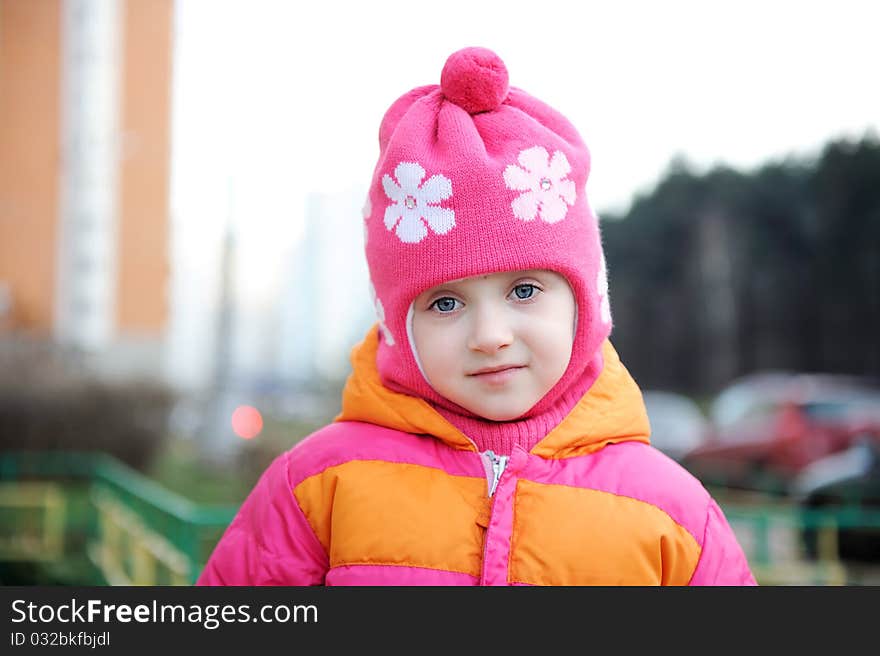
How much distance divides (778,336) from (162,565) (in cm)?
405

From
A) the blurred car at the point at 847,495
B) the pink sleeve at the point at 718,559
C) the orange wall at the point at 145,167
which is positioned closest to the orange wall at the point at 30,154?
the orange wall at the point at 145,167

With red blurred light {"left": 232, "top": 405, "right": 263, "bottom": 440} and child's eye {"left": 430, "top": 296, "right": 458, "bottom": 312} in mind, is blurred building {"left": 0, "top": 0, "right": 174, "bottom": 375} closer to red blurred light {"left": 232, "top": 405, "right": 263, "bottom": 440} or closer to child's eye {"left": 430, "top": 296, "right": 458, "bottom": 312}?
red blurred light {"left": 232, "top": 405, "right": 263, "bottom": 440}

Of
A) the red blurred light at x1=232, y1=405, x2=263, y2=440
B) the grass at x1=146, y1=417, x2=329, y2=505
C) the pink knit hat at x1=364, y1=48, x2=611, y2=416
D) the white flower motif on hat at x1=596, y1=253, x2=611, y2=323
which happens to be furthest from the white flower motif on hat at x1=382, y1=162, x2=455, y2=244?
the red blurred light at x1=232, y1=405, x2=263, y2=440

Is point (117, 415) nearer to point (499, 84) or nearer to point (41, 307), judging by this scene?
point (41, 307)

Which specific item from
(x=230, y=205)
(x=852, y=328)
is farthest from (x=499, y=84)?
(x=230, y=205)

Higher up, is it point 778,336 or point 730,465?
point 778,336

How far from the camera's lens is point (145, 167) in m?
8.25

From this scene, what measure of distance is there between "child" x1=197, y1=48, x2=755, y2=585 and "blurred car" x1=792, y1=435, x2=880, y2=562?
357 centimetres

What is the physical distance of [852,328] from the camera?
5.55m

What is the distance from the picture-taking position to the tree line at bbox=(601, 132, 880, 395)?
545 cm

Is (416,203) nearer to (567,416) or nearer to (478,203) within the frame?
(478,203)

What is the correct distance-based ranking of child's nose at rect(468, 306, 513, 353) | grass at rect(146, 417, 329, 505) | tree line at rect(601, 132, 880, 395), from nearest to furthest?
child's nose at rect(468, 306, 513, 353), tree line at rect(601, 132, 880, 395), grass at rect(146, 417, 329, 505)

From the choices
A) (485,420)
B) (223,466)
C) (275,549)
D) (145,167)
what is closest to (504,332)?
(485,420)

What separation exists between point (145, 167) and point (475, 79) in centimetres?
759
